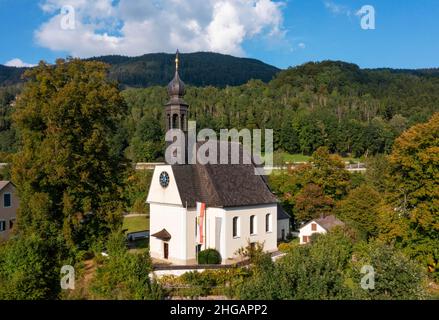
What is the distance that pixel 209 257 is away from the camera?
29516mm

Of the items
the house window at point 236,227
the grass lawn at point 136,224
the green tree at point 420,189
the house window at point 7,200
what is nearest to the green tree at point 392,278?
the green tree at point 420,189

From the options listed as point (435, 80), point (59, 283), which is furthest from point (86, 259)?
point (435, 80)

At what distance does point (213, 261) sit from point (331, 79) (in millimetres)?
148540

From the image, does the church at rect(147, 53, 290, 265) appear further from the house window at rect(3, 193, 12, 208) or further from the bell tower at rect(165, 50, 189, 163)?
the house window at rect(3, 193, 12, 208)

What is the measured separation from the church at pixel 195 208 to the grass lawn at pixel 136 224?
14532 millimetres

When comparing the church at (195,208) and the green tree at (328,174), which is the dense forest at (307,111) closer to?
the green tree at (328,174)

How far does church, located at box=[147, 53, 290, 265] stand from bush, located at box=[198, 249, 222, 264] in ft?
2.94

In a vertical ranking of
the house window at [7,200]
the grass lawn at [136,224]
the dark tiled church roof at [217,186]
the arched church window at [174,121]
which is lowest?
the grass lawn at [136,224]

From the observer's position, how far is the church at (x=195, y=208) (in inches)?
1211

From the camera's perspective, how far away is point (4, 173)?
5972 centimetres

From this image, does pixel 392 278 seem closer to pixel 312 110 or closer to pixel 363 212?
pixel 363 212

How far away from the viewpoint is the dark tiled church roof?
102 feet
